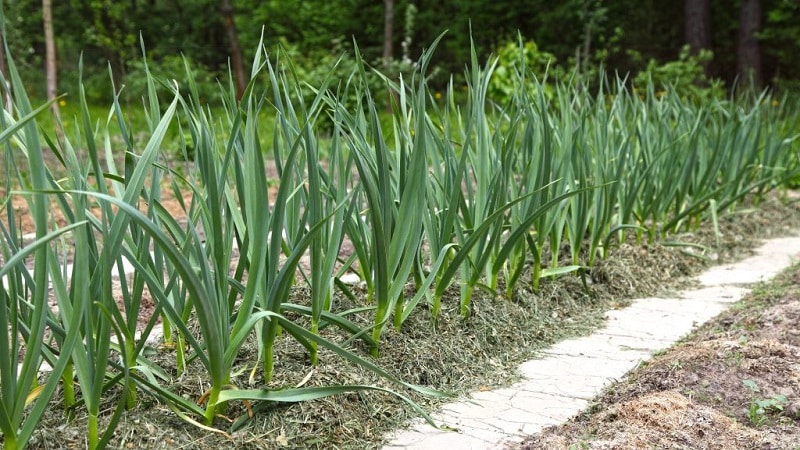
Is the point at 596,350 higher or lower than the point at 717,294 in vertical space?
higher

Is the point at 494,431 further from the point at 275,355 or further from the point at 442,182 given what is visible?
the point at 442,182

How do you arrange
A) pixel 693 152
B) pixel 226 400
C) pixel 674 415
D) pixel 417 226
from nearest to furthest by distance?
pixel 226 400 < pixel 674 415 < pixel 417 226 < pixel 693 152

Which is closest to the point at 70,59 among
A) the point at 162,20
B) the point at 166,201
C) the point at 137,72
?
the point at 162,20

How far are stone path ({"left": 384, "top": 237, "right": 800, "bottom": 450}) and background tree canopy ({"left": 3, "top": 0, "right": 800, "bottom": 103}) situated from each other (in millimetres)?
12867

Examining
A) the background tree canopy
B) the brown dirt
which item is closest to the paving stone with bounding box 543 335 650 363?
the brown dirt

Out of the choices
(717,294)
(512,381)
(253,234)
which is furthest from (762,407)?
(717,294)

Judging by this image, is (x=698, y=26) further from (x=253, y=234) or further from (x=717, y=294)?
(x=253, y=234)

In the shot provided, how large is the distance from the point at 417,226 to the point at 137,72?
14.8 metres

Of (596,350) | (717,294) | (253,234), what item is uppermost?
(253,234)

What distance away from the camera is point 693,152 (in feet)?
14.1

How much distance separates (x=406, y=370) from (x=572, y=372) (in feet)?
1.93

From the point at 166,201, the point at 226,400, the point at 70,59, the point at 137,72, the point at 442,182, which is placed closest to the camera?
the point at 226,400

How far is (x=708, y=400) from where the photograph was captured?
2377 millimetres

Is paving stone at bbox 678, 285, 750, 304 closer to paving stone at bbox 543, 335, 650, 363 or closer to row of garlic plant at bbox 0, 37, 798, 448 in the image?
row of garlic plant at bbox 0, 37, 798, 448
